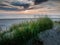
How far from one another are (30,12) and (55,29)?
0.52 meters

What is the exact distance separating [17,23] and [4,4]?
39 cm

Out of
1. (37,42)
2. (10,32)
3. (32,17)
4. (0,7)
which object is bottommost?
(37,42)

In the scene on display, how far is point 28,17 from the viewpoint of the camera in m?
2.75

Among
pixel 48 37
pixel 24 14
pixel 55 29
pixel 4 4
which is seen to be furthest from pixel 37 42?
pixel 4 4

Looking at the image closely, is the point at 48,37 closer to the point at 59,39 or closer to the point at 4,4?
the point at 59,39

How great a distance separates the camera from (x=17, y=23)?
2.70 m

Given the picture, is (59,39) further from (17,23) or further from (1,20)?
(1,20)

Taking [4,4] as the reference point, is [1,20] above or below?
below

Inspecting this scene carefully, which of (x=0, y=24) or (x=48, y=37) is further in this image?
(x=0, y=24)

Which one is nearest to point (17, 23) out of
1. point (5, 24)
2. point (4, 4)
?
point (5, 24)

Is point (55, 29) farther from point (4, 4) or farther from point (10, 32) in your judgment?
point (4, 4)

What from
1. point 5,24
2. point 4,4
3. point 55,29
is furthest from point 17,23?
point 55,29

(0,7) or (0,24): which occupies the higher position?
(0,7)

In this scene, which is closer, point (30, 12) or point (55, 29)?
point (55, 29)
